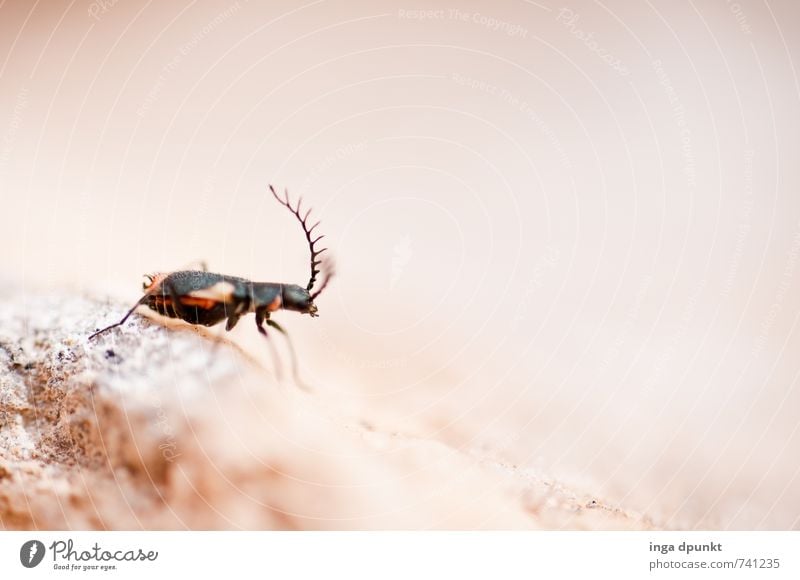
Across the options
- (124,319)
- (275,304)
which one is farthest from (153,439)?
(275,304)

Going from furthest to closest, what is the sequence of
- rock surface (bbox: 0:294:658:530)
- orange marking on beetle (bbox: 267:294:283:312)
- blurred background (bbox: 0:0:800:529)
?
blurred background (bbox: 0:0:800:529), orange marking on beetle (bbox: 267:294:283:312), rock surface (bbox: 0:294:658:530)

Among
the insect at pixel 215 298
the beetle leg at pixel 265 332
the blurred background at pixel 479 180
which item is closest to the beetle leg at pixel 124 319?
the insect at pixel 215 298
